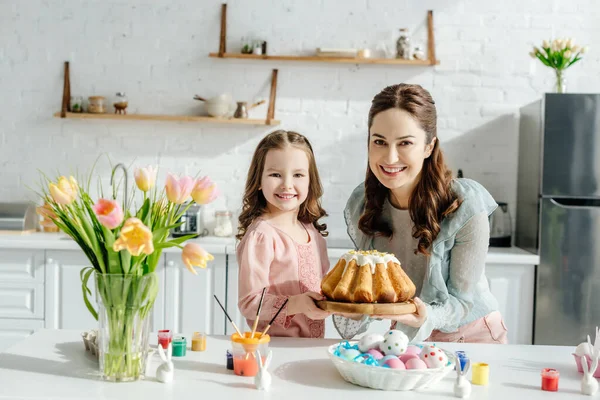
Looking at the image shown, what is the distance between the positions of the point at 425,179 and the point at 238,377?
2.82ft

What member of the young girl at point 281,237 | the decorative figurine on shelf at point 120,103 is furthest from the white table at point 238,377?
the decorative figurine on shelf at point 120,103

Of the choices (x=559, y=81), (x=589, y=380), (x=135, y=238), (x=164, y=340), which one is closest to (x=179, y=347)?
(x=164, y=340)

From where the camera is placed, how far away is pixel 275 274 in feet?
7.14

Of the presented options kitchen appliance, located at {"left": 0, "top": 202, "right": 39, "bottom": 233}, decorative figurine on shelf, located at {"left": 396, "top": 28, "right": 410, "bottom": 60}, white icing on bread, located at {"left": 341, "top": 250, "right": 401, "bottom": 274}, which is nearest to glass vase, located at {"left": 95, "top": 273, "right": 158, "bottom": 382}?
white icing on bread, located at {"left": 341, "top": 250, "right": 401, "bottom": 274}

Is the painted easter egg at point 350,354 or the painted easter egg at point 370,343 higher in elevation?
the painted easter egg at point 370,343

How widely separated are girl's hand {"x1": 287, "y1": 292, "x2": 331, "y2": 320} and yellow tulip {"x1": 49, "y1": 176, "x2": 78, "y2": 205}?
64cm

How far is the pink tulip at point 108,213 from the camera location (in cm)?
150

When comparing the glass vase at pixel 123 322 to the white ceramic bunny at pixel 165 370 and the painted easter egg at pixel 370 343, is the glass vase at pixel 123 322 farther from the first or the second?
the painted easter egg at pixel 370 343

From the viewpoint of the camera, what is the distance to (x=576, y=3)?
4363 mm

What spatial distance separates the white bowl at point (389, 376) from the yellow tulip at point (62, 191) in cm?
68

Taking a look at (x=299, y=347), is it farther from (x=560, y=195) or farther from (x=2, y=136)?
(x=2, y=136)

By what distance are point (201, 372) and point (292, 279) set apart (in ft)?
1.71

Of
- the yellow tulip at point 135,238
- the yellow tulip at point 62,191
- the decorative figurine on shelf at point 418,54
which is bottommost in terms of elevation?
the yellow tulip at point 135,238

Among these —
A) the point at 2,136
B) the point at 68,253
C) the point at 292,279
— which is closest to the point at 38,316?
the point at 68,253
